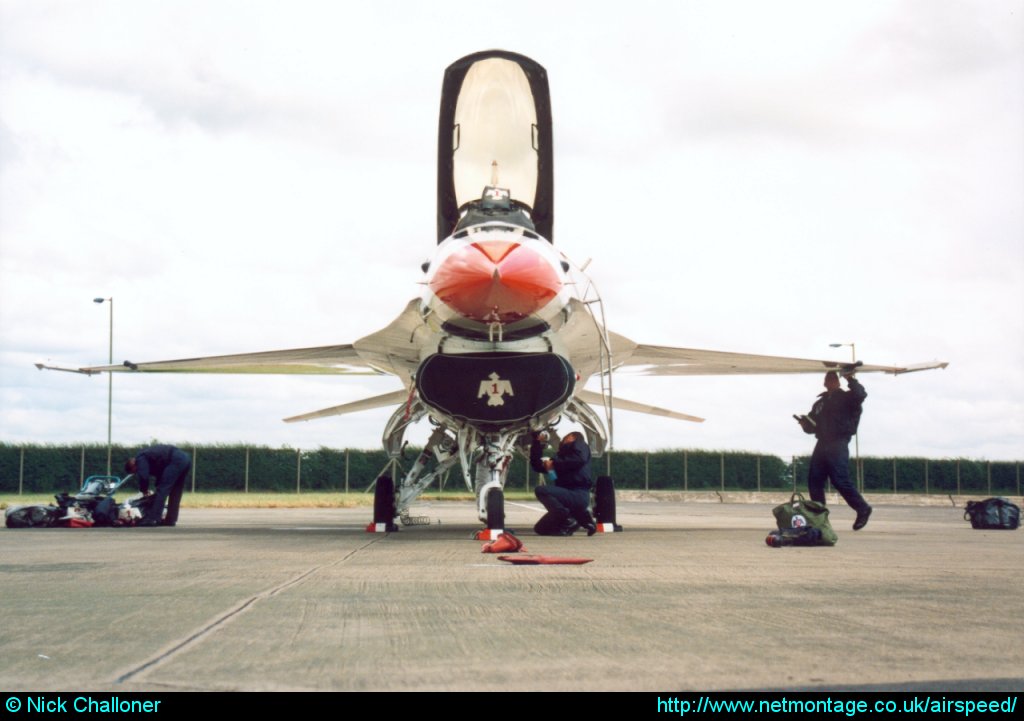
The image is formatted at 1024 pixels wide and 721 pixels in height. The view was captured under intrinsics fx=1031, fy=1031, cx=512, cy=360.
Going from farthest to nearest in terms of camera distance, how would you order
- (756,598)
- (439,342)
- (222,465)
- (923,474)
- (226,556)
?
1. (923,474)
2. (222,465)
3. (439,342)
4. (226,556)
5. (756,598)

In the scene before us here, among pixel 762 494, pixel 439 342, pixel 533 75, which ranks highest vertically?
pixel 533 75

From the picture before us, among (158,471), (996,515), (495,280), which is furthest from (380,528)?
(996,515)

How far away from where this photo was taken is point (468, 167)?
1255cm

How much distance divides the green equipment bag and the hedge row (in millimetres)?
26991

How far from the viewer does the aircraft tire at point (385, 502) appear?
1360cm

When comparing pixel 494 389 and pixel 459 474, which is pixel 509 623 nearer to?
pixel 494 389

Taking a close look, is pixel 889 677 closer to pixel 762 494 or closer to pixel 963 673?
pixel 963 673

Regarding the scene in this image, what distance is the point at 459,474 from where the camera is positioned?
37281mm

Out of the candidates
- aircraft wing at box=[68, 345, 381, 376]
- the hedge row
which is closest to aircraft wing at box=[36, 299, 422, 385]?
aircraft wing at box=[68, 345, 381, 376]

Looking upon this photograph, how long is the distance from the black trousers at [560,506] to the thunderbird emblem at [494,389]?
1219 millimetres

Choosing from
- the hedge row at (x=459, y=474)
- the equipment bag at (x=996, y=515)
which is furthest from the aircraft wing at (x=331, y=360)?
the hedge row at (x=459, y=474)

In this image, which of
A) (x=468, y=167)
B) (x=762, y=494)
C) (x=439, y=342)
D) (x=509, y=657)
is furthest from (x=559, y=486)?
(x=762, y=494)

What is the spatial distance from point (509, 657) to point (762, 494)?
124ft

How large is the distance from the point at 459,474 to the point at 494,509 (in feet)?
88.0
